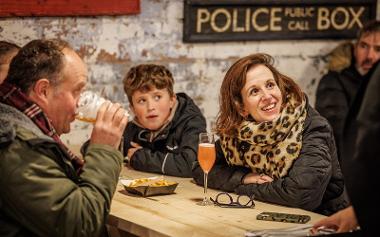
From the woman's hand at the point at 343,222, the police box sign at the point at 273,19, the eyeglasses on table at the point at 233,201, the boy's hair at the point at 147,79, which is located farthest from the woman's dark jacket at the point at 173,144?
the woman's hand at the point at 343,222

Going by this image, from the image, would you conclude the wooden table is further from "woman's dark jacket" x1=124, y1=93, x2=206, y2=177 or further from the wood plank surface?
the wood plank surface

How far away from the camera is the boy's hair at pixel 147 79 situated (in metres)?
4.31

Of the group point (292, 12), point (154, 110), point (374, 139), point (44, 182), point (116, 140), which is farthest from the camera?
point (292, 12)

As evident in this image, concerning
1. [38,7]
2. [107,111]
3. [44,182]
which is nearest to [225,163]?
[107,111]

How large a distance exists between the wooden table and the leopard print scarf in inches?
8.7

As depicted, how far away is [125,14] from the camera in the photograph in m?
5.43

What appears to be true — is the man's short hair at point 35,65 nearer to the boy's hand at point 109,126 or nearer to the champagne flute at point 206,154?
the boy's hand at point 109,126

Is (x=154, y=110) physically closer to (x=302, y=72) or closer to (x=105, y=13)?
(x=105, y=13)

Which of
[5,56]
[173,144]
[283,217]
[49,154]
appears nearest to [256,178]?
[283,217]

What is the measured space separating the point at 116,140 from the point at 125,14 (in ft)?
8.22

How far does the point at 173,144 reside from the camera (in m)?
4.36

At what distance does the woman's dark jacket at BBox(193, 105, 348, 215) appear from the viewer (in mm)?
3490

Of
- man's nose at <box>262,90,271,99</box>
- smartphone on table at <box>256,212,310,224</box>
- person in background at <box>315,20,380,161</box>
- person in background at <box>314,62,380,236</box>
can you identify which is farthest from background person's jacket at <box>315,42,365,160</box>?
person in background at <box>314,62,380,236</box>

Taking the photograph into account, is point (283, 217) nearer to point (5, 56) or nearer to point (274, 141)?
point (274, 141)
